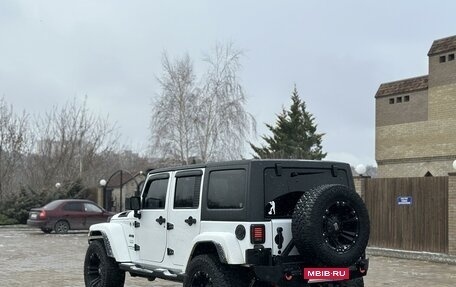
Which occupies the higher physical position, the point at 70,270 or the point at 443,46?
the point at 443,46

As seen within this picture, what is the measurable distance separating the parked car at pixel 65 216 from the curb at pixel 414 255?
13231mm

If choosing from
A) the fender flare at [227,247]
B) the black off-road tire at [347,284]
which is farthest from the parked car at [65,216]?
the black off-road tire at [347,284]

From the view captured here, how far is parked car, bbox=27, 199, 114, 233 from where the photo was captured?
27.4 metres

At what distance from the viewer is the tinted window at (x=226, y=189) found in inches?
315

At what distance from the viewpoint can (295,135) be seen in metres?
50.8

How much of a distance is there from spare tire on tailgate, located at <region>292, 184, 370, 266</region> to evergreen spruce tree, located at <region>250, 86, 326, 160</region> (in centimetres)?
4083

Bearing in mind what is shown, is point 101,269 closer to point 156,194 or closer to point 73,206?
point 156,194

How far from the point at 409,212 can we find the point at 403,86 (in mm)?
15753

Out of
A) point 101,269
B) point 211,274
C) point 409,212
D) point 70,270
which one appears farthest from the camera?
point 409,212

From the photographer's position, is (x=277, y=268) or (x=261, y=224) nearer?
(x=277, y=268)

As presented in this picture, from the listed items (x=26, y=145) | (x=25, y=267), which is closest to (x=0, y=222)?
(x=26, y=145)

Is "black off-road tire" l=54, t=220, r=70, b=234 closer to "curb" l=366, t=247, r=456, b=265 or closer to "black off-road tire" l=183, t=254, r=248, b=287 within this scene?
"curb" l=366, t=247, r=456, b=265

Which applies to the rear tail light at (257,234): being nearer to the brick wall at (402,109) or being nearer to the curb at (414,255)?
the curb at (414,255)

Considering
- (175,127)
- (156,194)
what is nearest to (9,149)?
(175,127)
